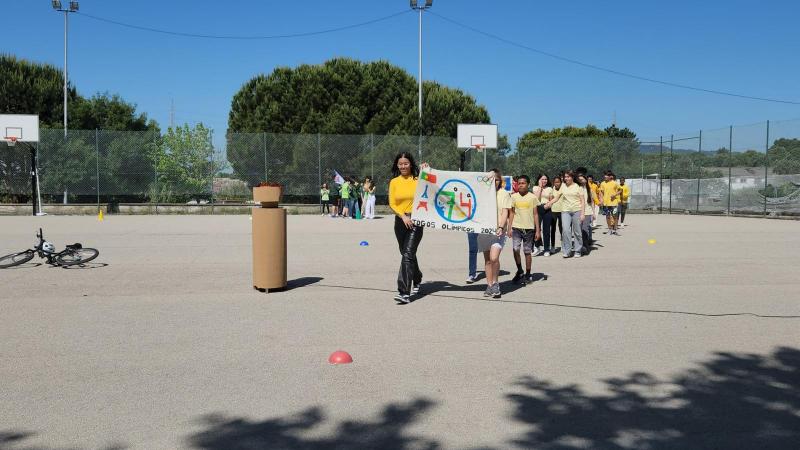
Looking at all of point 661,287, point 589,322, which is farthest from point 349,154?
point 589,322

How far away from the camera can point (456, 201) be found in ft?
28.4

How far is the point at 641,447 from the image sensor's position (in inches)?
149

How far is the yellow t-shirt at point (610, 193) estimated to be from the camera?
19.8m

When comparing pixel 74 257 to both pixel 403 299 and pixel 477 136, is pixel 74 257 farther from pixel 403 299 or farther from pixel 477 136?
pixel 477 136

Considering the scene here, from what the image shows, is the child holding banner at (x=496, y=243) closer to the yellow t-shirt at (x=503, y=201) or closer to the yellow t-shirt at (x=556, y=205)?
the yellow t-shirt at (x=503, y=201)

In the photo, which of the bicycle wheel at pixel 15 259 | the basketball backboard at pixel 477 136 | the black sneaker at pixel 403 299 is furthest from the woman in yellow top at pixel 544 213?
the basketball backboard at pixel 477 136

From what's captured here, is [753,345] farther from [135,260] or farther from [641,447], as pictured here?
[135,260]

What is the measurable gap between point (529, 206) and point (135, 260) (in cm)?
724

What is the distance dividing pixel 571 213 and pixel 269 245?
280 inches

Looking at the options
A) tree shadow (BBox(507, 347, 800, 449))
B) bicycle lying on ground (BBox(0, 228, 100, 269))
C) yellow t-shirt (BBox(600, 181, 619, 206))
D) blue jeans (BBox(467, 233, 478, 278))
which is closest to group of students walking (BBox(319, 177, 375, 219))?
yellow t-shirt (BBox(600, 181, 619, 206))

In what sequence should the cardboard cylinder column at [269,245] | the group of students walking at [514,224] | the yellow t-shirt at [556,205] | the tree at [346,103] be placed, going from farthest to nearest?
1. the tree at [346,103]
2. the yellow t-shirt at [556,205]
3. the cardboard cylinder column at [269,245]
4. the group of students walking at [514,224]

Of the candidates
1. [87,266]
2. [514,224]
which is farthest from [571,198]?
[87,266]

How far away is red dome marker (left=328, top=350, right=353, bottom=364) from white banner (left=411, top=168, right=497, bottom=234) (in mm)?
3168

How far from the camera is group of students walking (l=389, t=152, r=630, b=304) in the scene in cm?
838
